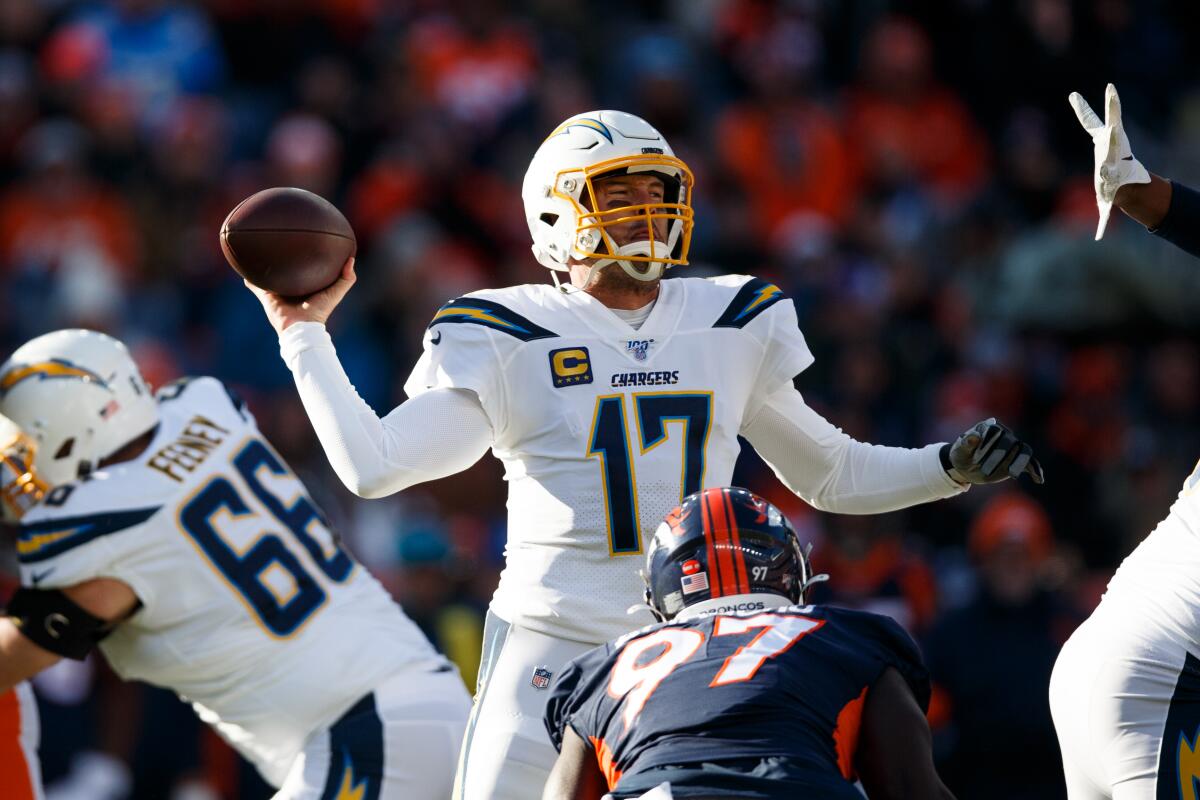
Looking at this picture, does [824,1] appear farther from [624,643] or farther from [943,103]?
[624,643]

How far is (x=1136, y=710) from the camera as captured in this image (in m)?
3.89

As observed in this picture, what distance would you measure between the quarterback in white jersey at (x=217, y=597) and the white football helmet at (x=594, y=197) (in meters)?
1.06

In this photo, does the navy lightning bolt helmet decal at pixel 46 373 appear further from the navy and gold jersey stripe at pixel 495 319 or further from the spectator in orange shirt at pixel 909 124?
the spectator in orange shirt at pixel 909 124

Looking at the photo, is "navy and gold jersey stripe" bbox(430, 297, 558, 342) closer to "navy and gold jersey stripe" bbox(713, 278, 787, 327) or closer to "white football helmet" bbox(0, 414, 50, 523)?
"navy and gold jersey stripe" bbox(713, 278, 787, 327)

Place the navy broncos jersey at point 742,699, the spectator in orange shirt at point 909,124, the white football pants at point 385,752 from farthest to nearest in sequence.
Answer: the spectator in orange shirt at point 909,124 → the white football pants at point 385,752 → the navy broncos jersey at point 742,699

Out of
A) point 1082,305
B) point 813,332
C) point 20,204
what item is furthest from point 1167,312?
point 20,204

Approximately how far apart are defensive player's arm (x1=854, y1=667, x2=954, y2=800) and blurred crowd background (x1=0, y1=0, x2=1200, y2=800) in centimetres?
424

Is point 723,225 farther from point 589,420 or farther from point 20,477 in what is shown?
point 589,420

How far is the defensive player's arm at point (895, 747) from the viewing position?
3217 mm

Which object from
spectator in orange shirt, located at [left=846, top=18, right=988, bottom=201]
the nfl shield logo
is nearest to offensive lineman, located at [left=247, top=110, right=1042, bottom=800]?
the nfl shield logo

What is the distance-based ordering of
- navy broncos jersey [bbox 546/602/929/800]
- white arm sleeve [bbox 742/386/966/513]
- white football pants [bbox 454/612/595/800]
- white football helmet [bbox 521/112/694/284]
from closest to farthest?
navy broncos jersey [bbox 546/602/929/800] < white football pants [bbox 454/612/595/800] < white football helmet [bbox 521/112/694/284] < white arm sleeve [bbox 742/386/966/513]

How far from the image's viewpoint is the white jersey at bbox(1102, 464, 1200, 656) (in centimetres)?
388

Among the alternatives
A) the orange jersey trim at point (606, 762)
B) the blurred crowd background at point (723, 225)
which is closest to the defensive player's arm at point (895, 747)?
the orange jersey trim at point (606, 762)

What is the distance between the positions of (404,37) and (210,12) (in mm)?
1216
